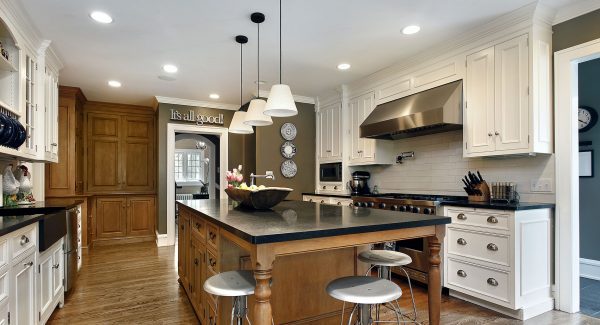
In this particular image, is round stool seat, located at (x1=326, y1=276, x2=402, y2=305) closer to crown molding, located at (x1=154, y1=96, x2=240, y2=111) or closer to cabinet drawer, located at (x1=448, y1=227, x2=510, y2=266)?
cabinet drawer, located at (x1=448, y1=227, x2=510, y2=266)

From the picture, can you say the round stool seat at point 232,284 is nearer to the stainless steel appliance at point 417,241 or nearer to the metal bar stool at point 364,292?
the metal bar stool at point 364,292

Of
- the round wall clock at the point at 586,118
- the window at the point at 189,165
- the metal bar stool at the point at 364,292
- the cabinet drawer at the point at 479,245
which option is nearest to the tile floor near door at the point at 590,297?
the cabinet drawer at the point at 479,245

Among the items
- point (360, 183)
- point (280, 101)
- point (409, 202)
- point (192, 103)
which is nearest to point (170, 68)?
point (192, 103)

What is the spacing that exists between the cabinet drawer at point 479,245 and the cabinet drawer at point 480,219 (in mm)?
74

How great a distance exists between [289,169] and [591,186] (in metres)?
3.98

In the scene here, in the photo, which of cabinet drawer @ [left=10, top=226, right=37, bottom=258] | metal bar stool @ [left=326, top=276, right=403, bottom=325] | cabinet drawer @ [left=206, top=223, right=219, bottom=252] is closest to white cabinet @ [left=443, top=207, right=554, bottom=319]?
metal bar stool @ [left=326, top=276, right=403, bottom=325]

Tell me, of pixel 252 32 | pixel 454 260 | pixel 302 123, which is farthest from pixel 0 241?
pixel 302 123

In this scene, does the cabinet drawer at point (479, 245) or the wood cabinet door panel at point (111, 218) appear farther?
the wood cabinet door panel at point (111, 218)

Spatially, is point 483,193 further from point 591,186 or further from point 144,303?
point 144,303

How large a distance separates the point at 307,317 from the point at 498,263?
1.70 m

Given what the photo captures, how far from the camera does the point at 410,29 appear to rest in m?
3.16

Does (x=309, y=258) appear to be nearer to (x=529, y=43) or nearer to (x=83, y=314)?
(x=83, y=314)

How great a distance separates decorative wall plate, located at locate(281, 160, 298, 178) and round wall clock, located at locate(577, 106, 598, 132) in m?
3.85

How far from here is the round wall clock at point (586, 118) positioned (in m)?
3.79
